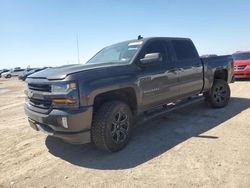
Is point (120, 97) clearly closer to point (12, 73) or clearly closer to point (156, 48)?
point (156, 48)

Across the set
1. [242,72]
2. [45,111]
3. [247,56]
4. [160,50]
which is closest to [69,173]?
[45,111]

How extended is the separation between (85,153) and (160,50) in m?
2.67

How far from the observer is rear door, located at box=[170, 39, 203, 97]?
5.29 meters

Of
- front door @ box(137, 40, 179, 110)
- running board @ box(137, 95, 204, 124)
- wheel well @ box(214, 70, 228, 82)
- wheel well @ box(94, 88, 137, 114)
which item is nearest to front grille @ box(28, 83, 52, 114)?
wheel well @ box(94, 88, 137, 114)

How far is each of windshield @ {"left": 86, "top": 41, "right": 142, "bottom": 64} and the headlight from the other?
1.32 m

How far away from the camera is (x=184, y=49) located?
5.67 meters

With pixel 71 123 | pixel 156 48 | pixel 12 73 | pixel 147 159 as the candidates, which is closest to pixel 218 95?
pixel 156 48

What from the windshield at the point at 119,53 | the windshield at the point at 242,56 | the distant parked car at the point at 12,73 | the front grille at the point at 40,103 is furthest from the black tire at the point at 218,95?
the distant parked car at the point at 12,73

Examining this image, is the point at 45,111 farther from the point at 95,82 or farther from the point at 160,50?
the point at 160,50

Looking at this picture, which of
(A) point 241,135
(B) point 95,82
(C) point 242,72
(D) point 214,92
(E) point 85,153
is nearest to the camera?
(B) point 95,82

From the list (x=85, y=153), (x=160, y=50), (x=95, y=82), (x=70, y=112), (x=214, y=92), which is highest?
(x=160, y=50)

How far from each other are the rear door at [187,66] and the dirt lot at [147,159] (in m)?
0.85

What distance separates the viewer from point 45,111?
3658 mm

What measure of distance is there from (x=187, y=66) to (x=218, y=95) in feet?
6.05
